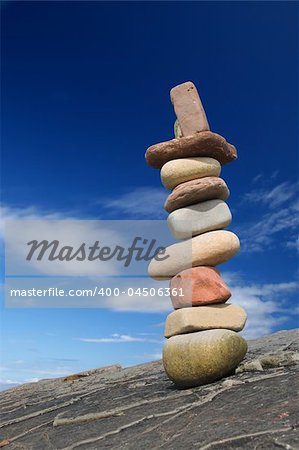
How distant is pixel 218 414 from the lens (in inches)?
320

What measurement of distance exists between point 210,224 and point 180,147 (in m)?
1.79

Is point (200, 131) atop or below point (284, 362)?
atop

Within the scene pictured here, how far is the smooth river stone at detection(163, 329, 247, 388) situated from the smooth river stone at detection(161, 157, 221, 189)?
329 cm

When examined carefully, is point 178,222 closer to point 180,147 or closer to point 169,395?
point 180,147

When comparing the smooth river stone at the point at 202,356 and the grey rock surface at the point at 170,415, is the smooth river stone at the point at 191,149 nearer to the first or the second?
the smooth river stone at the point at 202,356

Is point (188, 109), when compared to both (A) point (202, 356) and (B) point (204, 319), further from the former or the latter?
(A) point (202, 356)

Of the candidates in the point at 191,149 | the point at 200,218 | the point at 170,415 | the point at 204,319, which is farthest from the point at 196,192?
the point at 170,415

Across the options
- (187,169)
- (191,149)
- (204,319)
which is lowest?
(204,319)

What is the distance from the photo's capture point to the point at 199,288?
10.5m

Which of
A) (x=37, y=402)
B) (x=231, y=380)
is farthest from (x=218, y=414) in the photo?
(x=37, y=402)

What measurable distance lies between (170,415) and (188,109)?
647cm

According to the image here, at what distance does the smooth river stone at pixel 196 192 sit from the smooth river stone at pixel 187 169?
0.14 metres

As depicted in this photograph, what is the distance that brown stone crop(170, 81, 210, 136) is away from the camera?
11375 millimetres

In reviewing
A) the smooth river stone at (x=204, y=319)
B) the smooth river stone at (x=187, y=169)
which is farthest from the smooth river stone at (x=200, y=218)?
the smooth river stone at (x=204, y=319)
